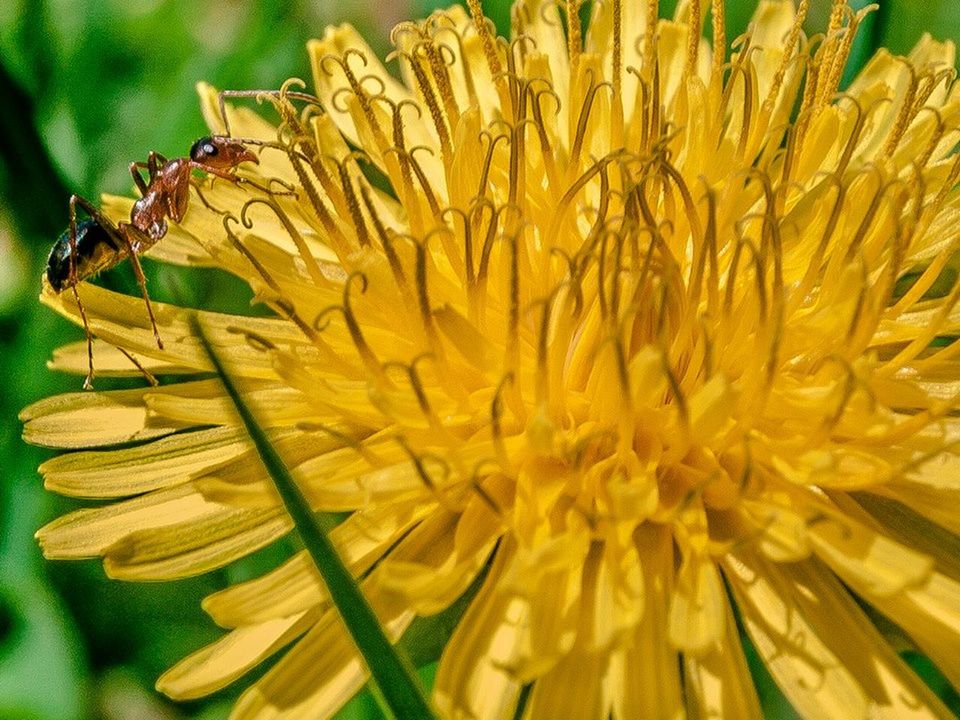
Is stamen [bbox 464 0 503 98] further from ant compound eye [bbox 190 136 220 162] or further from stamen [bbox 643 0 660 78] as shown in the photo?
ant compound eye [bbox 190 136 220 162]

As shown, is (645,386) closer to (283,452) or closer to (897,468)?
(897,468)

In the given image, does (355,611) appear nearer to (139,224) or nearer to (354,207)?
(354,207)

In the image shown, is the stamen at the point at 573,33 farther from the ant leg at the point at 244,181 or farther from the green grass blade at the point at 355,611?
the green grass blade at the point at 355,611

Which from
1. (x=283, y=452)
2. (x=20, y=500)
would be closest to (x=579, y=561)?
(x=283, y=452)

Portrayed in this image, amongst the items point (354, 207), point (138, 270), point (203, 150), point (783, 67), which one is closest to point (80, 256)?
point (138, 270)

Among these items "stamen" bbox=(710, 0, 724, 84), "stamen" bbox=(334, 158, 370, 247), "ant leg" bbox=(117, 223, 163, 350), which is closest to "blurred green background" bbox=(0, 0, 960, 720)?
"ant leg" bbox=(117, 223, 163, 350)

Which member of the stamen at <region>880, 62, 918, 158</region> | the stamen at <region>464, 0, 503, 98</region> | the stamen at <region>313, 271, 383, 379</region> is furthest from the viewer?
the stamen at <region>464, 0, 503, 98</region>

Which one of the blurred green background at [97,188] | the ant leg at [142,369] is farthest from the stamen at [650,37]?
the ant leg at [142,369]

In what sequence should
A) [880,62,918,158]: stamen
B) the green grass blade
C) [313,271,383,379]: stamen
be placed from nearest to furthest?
the green grass blade < [313,271,383,379]: stamen < [880,62,918,158]: stamen
